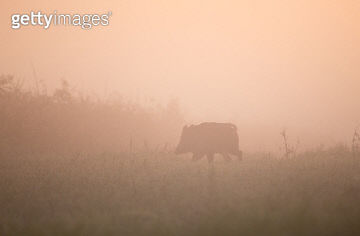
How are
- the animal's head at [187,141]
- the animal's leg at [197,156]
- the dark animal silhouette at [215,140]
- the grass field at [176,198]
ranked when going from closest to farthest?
the grass field at [176,198], the dark animal silhouette at [215,140], the animal's leg at [197,156], the animal's head at [187,141]

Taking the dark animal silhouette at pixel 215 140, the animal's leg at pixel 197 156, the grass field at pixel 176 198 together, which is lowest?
the grass field at pixel 176 198

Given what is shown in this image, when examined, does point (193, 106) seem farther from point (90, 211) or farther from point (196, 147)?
point (90, 211)

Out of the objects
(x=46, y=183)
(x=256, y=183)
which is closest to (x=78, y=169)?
(x=46, y=183)

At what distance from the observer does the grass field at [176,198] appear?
671 cm

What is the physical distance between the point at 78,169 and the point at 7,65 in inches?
877

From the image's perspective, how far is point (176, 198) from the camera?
840 cm

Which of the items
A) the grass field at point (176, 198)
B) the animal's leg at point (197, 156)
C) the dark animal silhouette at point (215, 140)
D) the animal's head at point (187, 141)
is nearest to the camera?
the grass field at point (176, 198)

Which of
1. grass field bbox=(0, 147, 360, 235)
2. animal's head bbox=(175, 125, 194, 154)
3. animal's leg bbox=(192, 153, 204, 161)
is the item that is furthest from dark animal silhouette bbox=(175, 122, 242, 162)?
grass field bbox=(0, 147, 360, 235)

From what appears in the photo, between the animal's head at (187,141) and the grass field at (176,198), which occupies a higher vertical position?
the animal's head at (187,141)

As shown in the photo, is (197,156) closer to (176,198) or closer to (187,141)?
(187,141)

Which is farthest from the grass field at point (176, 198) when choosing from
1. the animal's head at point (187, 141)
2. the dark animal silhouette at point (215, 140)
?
the animal's head at point (187, 141)

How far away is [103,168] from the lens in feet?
36.6

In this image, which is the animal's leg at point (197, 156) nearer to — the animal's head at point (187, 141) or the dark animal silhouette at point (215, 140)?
the dark animal silhouette at point (215, 140)

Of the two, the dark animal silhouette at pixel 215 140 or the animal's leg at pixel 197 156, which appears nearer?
the dark animal silhouette at pixel 215 140
